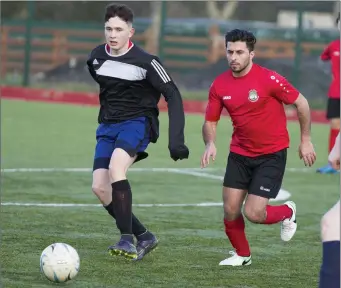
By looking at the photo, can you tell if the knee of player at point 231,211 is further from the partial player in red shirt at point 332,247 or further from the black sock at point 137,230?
the partial player in red shirt at point 332,247

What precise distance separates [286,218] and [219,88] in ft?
4.05

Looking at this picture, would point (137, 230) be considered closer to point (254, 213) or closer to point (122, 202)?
point (122, 202)

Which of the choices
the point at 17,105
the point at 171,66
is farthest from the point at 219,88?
the point at 171,66

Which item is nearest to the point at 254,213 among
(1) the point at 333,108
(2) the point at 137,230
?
(2) the point at 137,230

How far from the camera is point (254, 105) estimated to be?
27.7ft

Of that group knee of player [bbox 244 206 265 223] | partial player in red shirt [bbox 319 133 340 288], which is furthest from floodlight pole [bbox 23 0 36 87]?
partial player in red shirt [bbox 319 133 340 288]

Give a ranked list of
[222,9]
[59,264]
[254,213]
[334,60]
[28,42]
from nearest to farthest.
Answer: [59,264]
[254,213]
[334,60]
[28,42]
[222,9]

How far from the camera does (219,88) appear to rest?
8.48 metres

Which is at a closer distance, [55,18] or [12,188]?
[12,188]

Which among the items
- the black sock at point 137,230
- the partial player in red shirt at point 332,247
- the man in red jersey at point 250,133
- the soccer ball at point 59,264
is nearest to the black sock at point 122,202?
the black sock at point 137,230

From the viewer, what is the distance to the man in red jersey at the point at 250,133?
839cm

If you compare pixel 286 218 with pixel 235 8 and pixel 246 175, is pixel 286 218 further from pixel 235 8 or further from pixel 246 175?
pixel 235 8

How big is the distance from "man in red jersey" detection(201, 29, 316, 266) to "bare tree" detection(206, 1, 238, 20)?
36.2 metres

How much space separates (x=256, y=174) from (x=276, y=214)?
452 mm
